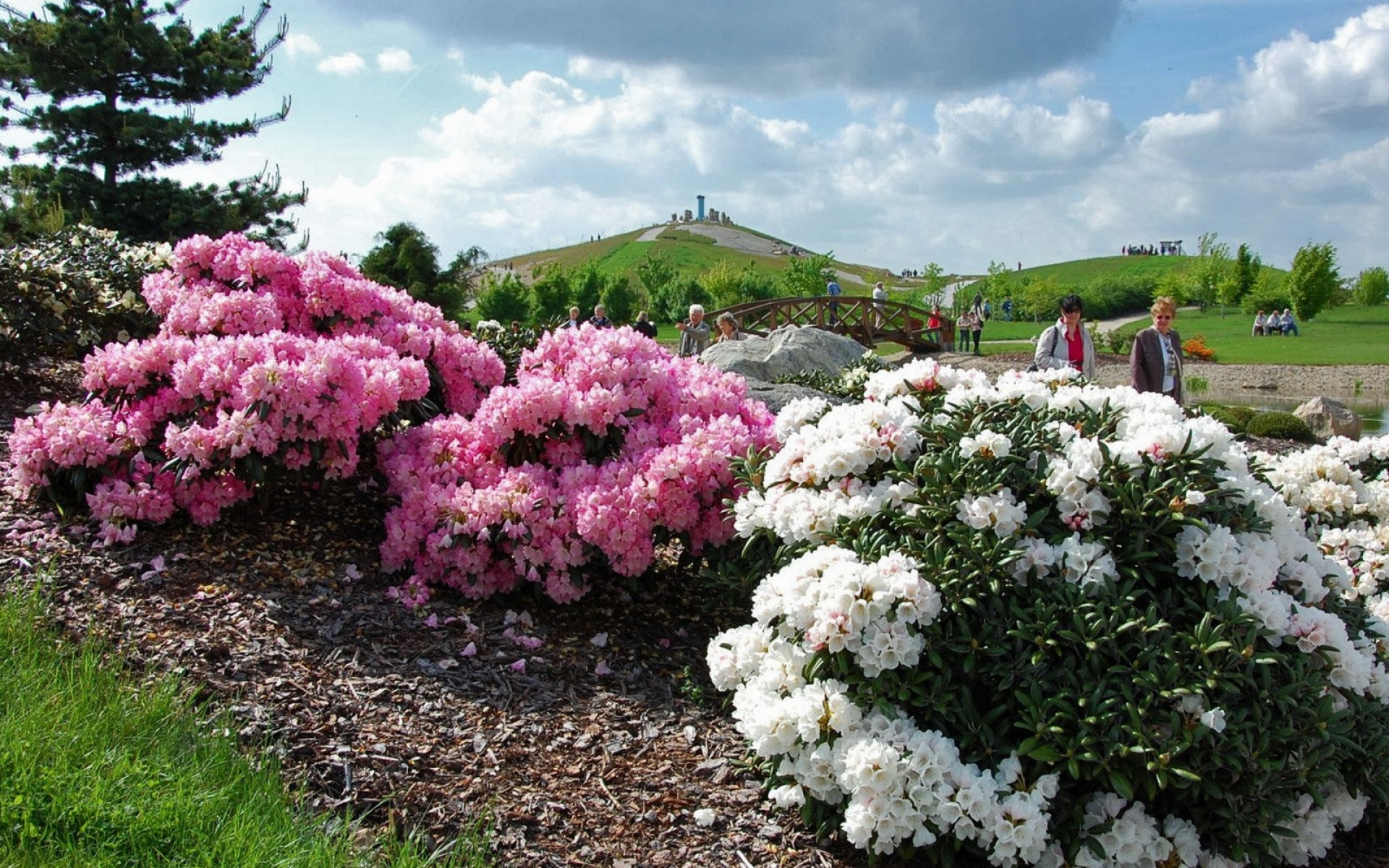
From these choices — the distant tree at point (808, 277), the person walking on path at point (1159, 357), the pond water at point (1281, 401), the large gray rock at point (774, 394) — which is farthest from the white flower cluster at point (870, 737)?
the distant tree at point (808, 277)

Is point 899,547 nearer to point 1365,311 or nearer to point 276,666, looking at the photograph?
point 276,666

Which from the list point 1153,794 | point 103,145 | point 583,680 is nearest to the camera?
point 1153,794

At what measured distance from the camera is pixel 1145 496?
3459 millimetres

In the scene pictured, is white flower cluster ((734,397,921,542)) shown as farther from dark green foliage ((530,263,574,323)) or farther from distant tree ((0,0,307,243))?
dark green foliage ((530,263,574,323))

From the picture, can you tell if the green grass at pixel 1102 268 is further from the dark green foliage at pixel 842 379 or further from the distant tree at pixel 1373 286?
the dark green foliage at pixel 842 379

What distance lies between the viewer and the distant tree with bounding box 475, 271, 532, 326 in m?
56.3

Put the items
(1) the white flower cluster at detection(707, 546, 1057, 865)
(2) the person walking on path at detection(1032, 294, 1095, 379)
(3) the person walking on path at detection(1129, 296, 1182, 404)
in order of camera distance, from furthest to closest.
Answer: (3) the person walking on path at detection(1129, 296, 1182, 404), (2) the person walking on path at detection(1032, 294, 1095, 379), (1) the white flower cluster at detection(707, 546, 1057, 865)

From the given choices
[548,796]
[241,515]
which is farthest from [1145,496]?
[241,515]

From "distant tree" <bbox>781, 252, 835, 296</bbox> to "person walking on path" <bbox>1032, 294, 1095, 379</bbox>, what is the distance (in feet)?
181

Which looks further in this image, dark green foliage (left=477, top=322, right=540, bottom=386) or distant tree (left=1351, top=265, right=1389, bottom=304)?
distant tree (left=1351, top=265, right=1389, bottom=304)

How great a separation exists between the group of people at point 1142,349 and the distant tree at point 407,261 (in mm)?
22000

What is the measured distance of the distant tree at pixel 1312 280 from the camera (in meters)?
56.1

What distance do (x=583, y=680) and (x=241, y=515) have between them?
2229 millimetres

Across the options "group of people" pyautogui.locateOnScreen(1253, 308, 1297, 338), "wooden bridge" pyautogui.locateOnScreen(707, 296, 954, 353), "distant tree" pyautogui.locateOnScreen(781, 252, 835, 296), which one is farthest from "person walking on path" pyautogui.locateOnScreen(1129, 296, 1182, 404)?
"distant tree" pyautogui.locateOnScreen(781, 252, 835, 296)
